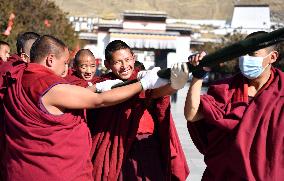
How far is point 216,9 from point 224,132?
11097cm

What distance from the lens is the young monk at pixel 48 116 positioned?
2605 millimetres

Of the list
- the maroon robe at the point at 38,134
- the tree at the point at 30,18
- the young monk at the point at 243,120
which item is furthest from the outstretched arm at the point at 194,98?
the tree at the point at 30,18

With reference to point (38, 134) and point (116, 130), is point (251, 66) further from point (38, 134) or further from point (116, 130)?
point (38, 134)

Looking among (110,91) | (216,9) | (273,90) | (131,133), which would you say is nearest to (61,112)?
(110,91)

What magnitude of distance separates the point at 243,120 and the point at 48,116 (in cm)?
96

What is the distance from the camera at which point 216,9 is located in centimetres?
11119

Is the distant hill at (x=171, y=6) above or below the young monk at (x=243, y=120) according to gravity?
above

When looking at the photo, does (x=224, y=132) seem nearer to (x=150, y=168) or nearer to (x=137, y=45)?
(x=150, y=168)

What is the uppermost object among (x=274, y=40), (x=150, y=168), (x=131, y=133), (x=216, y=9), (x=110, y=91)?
(x=216, y=9)

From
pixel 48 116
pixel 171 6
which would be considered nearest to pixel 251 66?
pixel 48 116

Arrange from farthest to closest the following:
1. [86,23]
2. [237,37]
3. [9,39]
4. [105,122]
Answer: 1. [86,23]
2. [237,37]
3. [9,39]
4. [105,122]

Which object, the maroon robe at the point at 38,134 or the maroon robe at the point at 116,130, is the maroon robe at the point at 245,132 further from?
the maroon robe at the point at 38,134

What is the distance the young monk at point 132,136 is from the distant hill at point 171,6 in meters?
95.6

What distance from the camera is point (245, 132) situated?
2.55 m
